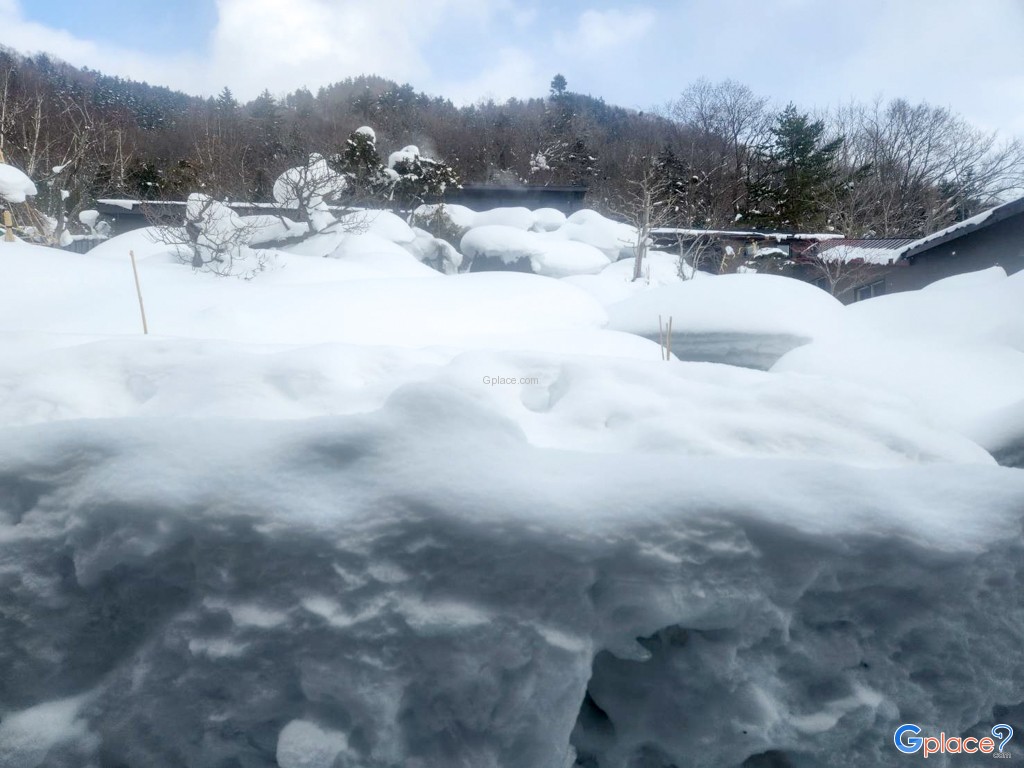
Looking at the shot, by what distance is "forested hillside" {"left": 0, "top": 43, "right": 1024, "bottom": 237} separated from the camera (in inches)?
722

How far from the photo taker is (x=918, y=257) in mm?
12625

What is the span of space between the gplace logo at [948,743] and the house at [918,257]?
11672 millimetres

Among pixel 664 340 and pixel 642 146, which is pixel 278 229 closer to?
pixel 664 340

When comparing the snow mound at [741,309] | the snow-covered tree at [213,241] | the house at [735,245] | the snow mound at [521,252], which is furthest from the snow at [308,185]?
the house at [735,245]

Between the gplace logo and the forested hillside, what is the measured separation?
57.9 ft

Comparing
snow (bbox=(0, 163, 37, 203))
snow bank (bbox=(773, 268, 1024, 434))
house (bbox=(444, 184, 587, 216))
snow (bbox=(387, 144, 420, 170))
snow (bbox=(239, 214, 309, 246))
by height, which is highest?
snow (bbox=(387, 144, 420, 170))

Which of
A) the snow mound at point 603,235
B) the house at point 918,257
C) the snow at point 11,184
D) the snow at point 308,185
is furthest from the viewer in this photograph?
the snow mound at point 603,235

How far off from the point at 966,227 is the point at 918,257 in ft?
6.03

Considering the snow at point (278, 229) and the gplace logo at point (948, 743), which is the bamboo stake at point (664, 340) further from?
→ the snow at point (278, 229)

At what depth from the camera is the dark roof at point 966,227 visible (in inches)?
390

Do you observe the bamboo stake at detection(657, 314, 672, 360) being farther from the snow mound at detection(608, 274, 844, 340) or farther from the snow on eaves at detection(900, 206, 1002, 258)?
the snow on eaves at detection(900, 206, 1002, 258)

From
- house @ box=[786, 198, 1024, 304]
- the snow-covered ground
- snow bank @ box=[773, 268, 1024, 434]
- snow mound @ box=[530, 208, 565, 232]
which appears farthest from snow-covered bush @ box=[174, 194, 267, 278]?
house @ box=[786, 198, 1024, 304]

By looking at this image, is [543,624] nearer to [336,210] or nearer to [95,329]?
[95,329]

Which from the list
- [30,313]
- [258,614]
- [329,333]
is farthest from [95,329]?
[258,614]
